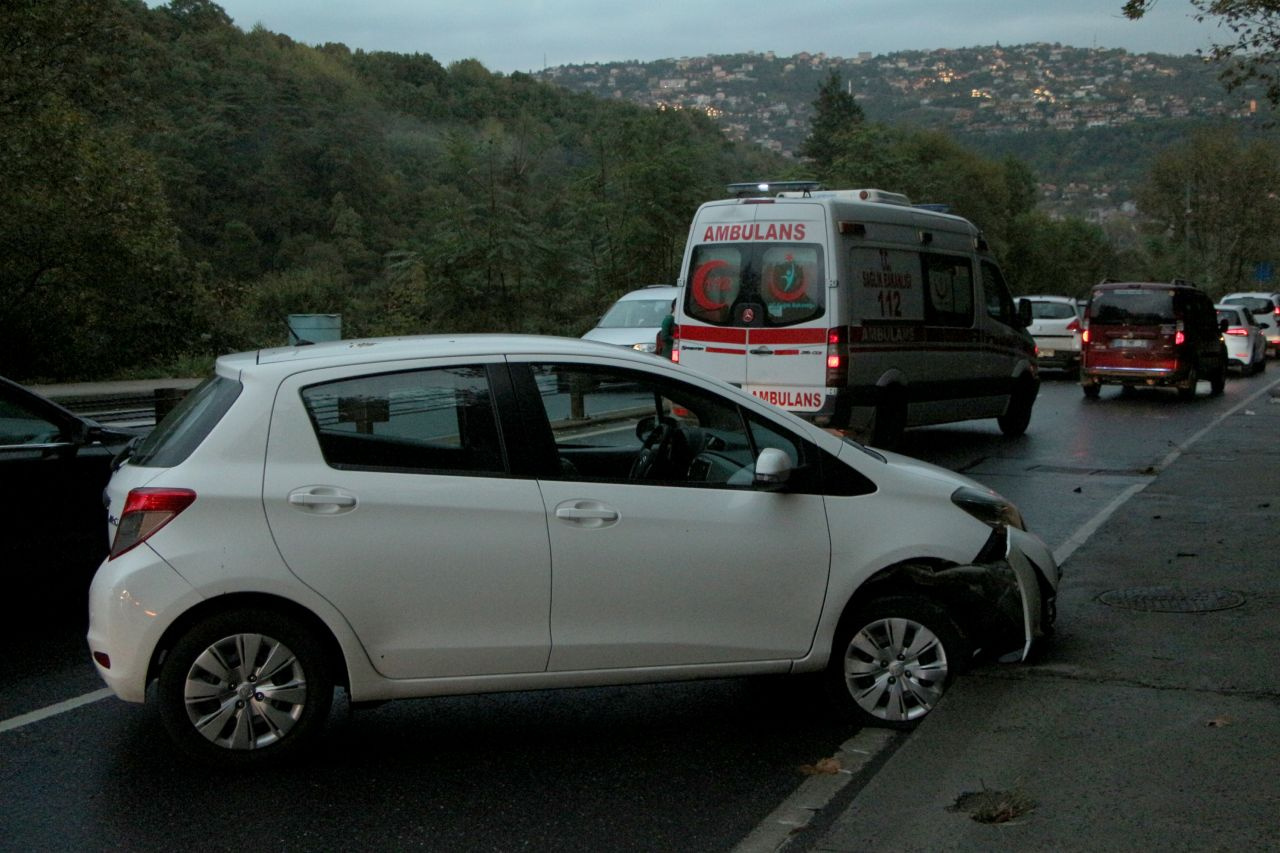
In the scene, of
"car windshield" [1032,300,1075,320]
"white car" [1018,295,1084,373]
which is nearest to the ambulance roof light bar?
"white car" [1018,295,1084,373]

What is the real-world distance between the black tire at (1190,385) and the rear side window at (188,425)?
20348 millimetres

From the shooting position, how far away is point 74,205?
110 feet

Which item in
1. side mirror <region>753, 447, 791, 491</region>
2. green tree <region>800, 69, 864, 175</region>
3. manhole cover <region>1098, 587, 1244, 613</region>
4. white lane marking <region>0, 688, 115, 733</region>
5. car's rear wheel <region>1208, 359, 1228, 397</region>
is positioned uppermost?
green tree <region>800, 69, 864, 175</region>

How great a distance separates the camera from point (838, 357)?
13.0 meters

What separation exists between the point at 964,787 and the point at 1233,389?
24.4 metres

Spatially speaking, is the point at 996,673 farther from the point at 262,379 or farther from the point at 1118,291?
the point at 1118,291

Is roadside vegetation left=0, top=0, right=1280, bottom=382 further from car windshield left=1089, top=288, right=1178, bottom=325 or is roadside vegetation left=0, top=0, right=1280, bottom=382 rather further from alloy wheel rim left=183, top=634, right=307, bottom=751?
alloy wheel rim left=183, top=634, right=307, bottom=751

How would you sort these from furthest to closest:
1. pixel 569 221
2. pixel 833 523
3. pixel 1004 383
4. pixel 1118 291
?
pixel 569 221 → pixel 1118 291 → pixel 1004 383 → pixel 833 523

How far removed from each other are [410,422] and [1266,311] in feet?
128

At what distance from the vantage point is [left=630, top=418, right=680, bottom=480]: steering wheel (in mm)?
5633


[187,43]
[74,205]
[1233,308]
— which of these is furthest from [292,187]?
[1233,308]

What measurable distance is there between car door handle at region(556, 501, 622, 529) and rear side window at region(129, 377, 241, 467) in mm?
1311

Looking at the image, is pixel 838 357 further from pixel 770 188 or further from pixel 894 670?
pixel 894 670

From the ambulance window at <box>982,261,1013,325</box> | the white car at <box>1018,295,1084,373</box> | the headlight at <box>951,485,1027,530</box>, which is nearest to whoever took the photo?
the headlight at <box>951,485,1027,530</box>
